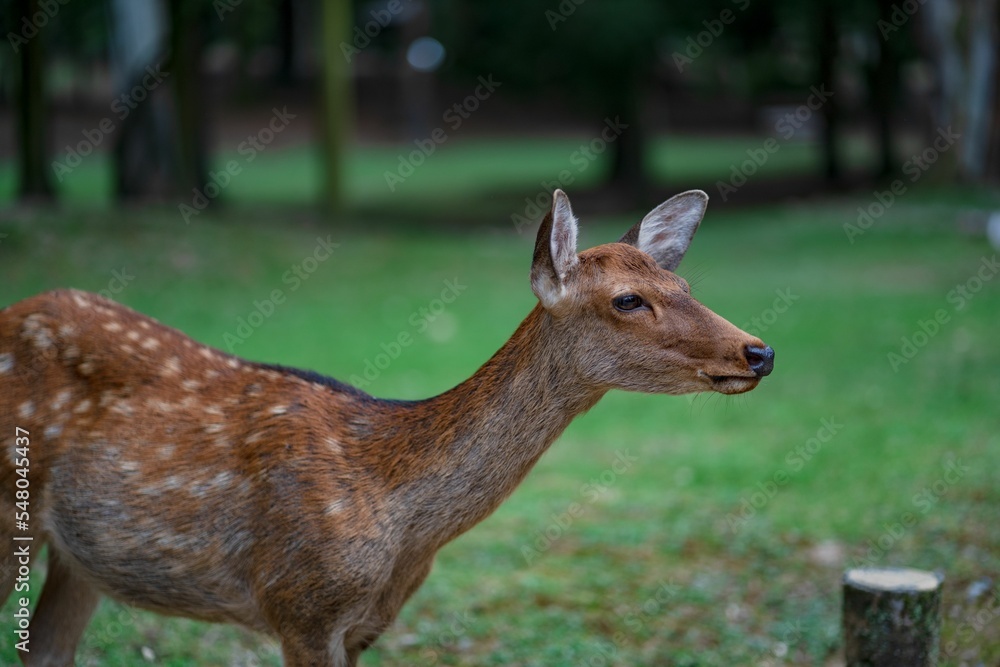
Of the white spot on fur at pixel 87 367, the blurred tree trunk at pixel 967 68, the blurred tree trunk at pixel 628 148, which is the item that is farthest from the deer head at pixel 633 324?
the blurred tree trunk at pixel 628 148

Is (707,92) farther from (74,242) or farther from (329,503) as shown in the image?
(329,503)

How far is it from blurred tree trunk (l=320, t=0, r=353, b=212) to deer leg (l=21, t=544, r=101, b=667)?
13.8m

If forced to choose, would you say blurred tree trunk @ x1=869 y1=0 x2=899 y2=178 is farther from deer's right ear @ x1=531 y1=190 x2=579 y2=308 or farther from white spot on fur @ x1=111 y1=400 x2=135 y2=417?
white spot on fur @ x1=111 y1=400 x2=135 y2=417

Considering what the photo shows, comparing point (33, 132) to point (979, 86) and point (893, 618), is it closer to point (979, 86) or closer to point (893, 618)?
point (893, 618)

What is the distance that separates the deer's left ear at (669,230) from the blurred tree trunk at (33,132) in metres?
12.4

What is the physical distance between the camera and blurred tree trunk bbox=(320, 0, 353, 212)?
17.0 metres

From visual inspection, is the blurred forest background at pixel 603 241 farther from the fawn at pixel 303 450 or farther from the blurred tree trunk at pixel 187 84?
the fawn at pixel 303 450

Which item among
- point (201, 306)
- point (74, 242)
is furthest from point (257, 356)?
point (74, 242)

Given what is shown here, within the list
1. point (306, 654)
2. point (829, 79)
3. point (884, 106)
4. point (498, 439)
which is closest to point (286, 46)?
point (829, 79)

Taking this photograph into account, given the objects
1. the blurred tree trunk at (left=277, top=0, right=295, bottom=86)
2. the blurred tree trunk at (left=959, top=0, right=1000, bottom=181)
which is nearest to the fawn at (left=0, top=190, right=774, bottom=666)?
the blurred tree trunk at (left=959, top=0, right=1000, bottom=181)

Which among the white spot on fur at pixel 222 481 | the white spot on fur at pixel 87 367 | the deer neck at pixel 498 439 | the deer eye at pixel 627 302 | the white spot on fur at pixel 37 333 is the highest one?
the deer eye at pixel 627 302

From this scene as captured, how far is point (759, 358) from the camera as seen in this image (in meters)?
3.41

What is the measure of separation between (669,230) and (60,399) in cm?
204

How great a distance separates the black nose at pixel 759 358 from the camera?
340cm
